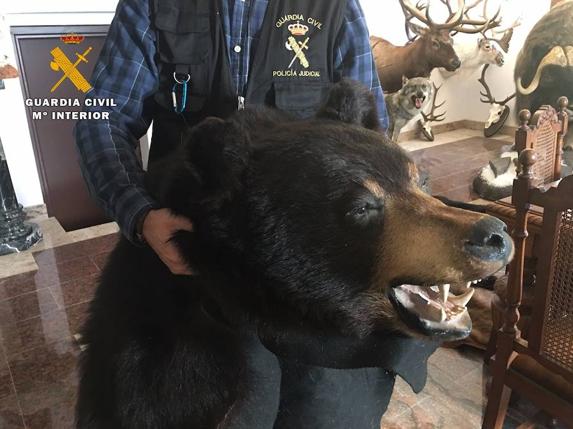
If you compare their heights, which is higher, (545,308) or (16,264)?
(545,308)

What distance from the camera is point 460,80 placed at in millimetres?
6766

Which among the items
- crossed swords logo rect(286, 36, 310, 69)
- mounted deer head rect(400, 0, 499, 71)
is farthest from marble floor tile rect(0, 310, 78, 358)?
mounted deer head rect(400, 0, 499, 71)

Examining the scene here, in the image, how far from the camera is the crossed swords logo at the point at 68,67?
14.4 ft

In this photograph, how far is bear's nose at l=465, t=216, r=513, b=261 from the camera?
72 centimetres

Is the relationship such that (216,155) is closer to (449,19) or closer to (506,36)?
(449,19)

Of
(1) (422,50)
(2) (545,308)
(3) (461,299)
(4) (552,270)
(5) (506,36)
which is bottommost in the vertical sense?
(2) (545,308)

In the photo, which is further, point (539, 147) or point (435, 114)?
point (435, 114)

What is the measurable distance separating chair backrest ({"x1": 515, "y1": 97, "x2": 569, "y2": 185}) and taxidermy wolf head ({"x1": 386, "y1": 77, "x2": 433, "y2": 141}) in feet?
7.39

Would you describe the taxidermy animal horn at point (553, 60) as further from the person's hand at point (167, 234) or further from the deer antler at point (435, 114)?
the person's hand at point (167, 234)

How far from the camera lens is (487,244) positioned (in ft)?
2.36

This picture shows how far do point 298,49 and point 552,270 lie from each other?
95 centimetres

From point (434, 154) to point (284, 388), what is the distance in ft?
18.3

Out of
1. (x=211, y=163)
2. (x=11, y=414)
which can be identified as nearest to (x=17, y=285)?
(x=11, y=414)

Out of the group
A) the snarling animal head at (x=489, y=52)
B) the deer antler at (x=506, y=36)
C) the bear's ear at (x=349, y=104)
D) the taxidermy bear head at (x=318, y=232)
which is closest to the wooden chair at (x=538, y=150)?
the bear's ear at (x=349, y=104)
